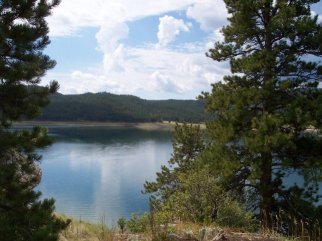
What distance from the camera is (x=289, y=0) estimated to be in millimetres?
16656

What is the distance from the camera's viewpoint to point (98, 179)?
220ft

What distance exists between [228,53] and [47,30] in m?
10.5

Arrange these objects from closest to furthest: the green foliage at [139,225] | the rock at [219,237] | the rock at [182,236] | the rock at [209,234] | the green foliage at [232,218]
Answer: the rock at [182,236], the rock at [219,237], the rock at [209,234], the green foliage at [139,225], the green foliage at [232,218]

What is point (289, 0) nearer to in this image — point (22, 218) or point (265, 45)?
point (265, 45)

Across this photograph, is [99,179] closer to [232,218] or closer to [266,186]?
[266,186]

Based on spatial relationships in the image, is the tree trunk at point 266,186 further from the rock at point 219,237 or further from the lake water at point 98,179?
the lake water at point 98,179

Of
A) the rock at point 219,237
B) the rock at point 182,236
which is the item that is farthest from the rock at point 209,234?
the rock at point 182,236

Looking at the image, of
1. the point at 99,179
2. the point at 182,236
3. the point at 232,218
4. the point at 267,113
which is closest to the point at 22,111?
the point at 182,236

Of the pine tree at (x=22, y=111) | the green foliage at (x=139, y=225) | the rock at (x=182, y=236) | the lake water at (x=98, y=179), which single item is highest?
the pine tree at (x=22, y=111)

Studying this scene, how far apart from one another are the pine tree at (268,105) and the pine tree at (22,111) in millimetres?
8718

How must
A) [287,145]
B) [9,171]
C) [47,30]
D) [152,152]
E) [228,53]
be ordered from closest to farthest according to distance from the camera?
[9,171] → [47,30] → [287,145] → [228,53] → [152,152]

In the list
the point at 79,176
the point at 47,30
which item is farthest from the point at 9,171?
the point at 79,176

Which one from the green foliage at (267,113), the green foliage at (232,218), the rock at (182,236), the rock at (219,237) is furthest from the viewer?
the green foliage at (267,113)

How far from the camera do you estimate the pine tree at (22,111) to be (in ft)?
24.7
